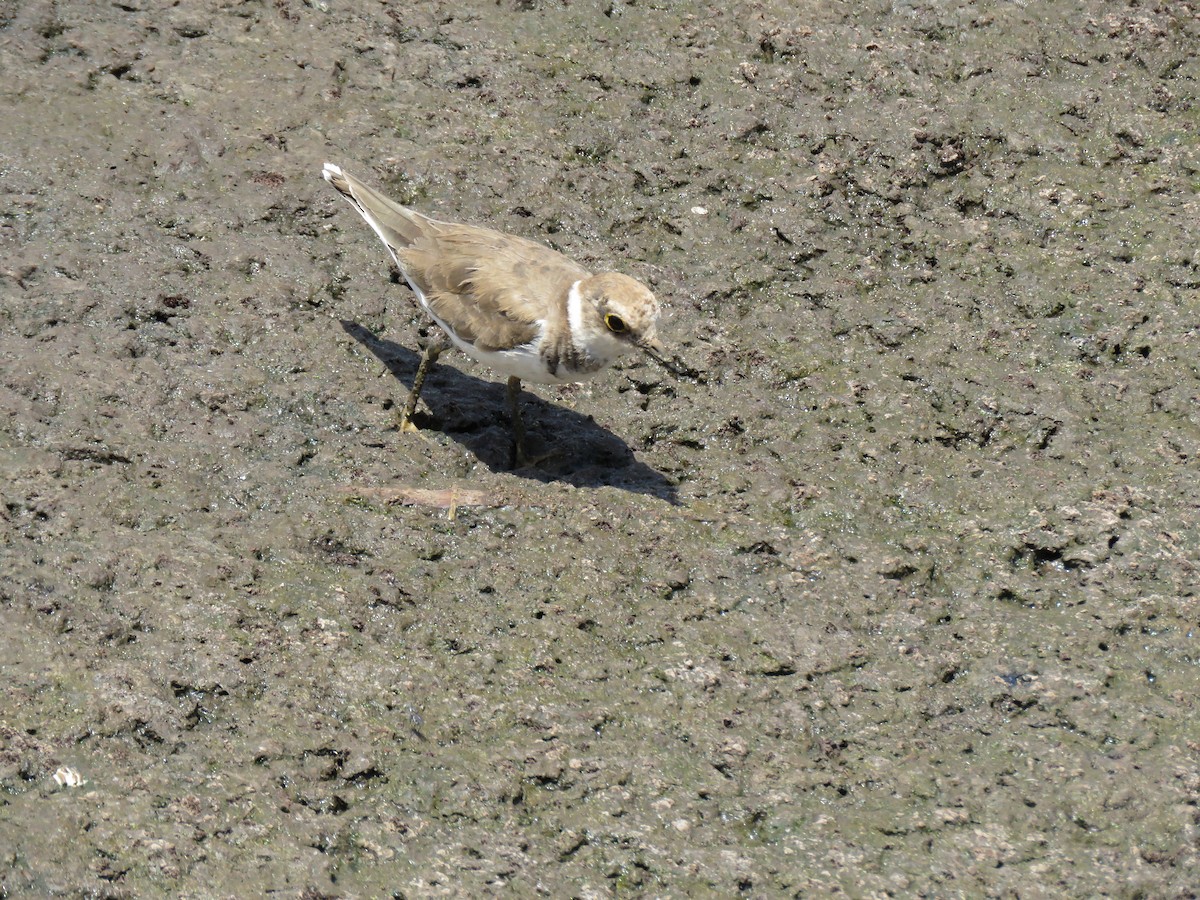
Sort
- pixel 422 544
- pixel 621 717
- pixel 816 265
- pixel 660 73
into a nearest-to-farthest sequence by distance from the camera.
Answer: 1. pixel 621 717
2. pixel 422 544
3. pixel 816 265
4. pixel 660 73

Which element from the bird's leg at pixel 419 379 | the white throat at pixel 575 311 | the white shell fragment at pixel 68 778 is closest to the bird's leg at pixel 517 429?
the bird's leg at pixel 419 379

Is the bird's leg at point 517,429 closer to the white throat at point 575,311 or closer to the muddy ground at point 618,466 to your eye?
the muddy ground at point 618,466

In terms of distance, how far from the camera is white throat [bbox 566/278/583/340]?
6.18 meters

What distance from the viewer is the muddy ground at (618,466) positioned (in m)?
4.56

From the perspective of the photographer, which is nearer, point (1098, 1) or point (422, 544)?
point (422, 544)

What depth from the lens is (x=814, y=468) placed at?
6.31 m

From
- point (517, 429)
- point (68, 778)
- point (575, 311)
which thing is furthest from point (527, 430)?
point (68, 778)

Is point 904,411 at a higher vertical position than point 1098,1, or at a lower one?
lower

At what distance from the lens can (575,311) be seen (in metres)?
6.21

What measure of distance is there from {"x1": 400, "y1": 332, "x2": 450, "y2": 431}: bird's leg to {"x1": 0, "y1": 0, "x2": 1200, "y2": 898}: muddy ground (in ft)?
0.31

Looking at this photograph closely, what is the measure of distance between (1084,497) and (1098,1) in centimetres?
433

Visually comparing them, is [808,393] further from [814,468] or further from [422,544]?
[422,544]

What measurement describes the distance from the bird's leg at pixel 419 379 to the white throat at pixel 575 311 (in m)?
0.86

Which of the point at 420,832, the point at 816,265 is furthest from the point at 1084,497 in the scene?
the point at 420,832
